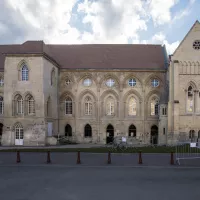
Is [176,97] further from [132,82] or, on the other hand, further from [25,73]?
[25,73]

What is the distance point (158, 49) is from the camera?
4531 centimetres

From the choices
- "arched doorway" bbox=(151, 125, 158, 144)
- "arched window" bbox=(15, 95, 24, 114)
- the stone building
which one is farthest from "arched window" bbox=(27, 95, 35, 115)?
"arched doorway" bbox=(151, 125, 158, 144)

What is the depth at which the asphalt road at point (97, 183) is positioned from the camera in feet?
35.3

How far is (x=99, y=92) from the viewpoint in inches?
1666

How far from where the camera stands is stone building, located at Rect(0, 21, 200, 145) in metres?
35.6

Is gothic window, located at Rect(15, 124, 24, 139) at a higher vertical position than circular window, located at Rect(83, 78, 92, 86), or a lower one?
lower

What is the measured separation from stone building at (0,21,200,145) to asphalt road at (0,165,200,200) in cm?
Result: 1919

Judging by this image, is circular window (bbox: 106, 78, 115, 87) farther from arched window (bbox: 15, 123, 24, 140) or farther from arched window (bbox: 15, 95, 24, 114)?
arched window (bbox: 15, 123, 24, 140)

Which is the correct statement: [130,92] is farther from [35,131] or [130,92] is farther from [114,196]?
[114,196]

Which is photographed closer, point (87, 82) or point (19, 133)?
point (19, 133)

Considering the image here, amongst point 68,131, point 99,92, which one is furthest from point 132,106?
point 68,131

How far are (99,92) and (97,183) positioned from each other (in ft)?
97.9

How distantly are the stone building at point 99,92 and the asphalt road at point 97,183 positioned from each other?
63.0 feet

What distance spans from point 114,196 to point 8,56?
29.0 metres
